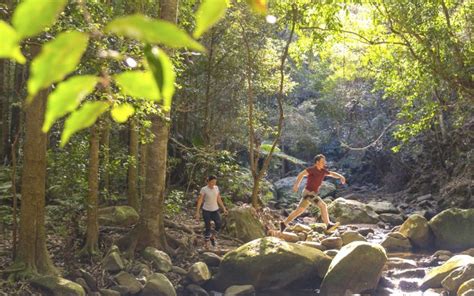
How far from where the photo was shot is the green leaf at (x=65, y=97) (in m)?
0.56

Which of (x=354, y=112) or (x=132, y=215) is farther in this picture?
(x=354, y=112)

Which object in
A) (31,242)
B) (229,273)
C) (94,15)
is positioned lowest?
(229,273)

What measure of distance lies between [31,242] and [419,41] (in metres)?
7.61

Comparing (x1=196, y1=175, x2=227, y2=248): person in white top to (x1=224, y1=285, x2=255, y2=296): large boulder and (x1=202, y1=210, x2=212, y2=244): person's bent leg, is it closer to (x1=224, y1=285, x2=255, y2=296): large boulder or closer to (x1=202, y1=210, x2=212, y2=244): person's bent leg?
(x1=202, y1=210, x2=212, y2=244): person's bent leg

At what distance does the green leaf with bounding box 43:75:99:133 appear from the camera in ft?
1.83

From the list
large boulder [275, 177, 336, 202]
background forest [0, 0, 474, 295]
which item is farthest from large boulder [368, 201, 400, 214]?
large boulder [275, 177, 336, 202]

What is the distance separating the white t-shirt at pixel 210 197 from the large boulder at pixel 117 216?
1660mm

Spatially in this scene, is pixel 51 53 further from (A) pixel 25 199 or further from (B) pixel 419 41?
(B) pixel 419 41

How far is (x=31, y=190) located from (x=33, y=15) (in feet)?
23.2

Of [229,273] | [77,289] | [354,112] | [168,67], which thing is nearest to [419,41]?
[229,273]

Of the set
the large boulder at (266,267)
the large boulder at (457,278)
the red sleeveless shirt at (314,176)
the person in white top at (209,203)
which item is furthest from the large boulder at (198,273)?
the large boulder at (457,278)

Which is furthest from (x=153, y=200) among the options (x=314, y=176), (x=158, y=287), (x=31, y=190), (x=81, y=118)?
(x=81, y=118)

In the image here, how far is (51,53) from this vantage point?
54 centimetres

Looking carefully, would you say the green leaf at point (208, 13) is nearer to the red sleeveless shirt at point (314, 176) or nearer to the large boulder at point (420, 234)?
the red sleeveless shirt at point (314, 176)
